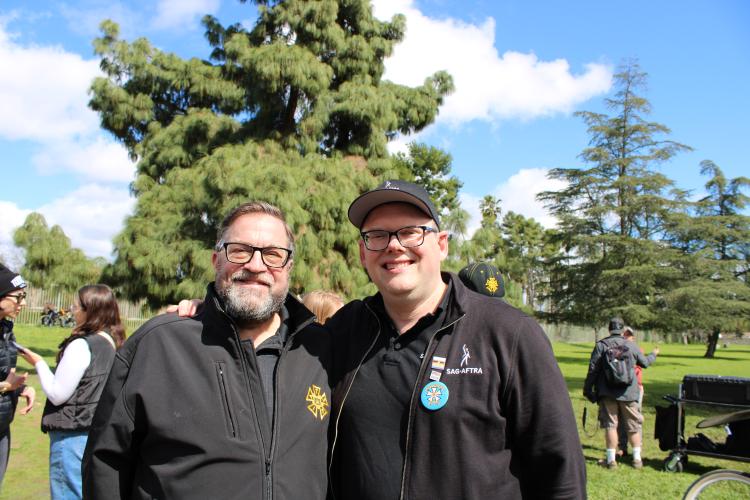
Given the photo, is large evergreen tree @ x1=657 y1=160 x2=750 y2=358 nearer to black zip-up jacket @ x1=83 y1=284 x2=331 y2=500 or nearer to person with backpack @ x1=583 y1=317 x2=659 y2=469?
person with backpack @ x1=583 y1=317 x2=659 y2=469

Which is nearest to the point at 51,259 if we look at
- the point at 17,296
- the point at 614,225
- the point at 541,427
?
the point at 17,296

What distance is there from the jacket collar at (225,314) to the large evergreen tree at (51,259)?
1160 cm

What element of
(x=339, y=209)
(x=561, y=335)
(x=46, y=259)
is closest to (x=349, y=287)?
(x=339, y=209)

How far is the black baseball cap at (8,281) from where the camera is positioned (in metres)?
4.08

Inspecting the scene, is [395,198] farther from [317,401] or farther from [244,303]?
[317,401]

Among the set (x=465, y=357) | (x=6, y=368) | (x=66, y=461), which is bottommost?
(x=66, y=461)

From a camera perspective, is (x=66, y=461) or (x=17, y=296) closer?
(x=66, y=461)

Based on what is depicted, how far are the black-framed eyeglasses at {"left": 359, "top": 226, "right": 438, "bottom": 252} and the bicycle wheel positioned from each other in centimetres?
447

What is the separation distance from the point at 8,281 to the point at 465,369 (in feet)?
12.6

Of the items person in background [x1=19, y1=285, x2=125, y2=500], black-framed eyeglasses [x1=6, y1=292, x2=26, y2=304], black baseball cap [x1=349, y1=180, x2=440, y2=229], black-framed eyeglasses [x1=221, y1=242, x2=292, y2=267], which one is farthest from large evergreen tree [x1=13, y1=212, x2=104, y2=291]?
black baseball cap [x1=349, y1=180, x2=440, y2=229]

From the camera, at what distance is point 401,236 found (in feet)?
7.47

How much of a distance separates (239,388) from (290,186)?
8.24 m

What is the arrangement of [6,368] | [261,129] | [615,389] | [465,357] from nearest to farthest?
[465,357] < [6,368] < [615,389] < [261,129]

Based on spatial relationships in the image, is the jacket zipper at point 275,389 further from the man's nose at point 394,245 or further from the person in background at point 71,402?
the person in background at point 71,402
